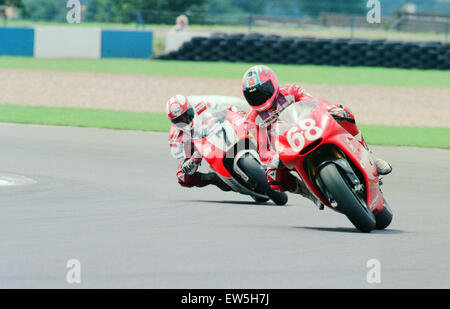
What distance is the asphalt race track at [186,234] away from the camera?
5215mm

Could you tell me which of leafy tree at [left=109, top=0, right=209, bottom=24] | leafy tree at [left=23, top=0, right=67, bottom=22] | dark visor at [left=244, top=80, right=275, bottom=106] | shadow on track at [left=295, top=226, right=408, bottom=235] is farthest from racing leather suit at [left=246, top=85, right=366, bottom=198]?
leafy tree at [left=23, top=0, right=67, bottom=22]

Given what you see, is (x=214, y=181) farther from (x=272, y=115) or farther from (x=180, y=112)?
(x=272, y=115)

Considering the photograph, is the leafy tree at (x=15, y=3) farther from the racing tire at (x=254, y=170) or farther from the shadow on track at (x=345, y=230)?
the shadow on track at (x=345, y=230)

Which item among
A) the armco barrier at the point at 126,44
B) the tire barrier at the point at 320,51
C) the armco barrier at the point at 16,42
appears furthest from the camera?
the armco barrier at the point at 126,44

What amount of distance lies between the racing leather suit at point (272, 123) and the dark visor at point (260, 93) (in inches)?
4.3

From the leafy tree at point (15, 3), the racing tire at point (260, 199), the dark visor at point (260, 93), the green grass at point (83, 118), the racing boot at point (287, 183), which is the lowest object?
the leafy tree at point (15, 3)

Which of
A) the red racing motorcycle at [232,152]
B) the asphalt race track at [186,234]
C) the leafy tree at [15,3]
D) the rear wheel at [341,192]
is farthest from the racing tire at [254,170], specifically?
the leafy tree at [15,3]

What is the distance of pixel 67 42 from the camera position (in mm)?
32969

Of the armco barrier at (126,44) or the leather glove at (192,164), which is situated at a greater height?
the leather glove at (192,164)

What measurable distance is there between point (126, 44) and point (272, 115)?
27119 mm

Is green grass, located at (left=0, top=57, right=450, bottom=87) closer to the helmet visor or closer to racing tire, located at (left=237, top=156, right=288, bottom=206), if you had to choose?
the helmet visor

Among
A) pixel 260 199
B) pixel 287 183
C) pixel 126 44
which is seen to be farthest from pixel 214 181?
pixel 126 44

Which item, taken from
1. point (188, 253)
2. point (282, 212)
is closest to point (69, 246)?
point (188, 253)
